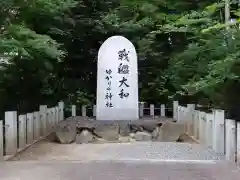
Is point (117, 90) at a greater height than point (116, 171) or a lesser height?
greater

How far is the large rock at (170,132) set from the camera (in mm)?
14062

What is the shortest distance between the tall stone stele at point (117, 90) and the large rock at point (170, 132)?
8.44 feet

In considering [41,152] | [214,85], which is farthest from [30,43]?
[214,85]

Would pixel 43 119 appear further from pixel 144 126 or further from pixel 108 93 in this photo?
pixel 144 126

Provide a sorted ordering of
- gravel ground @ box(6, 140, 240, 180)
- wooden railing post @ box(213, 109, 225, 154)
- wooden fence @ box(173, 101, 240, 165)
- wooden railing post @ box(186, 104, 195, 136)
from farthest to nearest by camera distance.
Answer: wooden railing post @ box(186, 104, 195, 136) → wooden railing post @ box(213, 109, 225, 154) → wooden fence @ box(173, 101, 240, 165) → gravel ground @ box(6, 140, 240, 180)

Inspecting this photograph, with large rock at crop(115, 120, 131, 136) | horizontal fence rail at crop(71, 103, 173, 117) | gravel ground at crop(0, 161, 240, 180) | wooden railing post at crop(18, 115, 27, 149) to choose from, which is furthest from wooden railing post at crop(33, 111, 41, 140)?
horizontal fence rail at crop(71, 103, 173, 117)

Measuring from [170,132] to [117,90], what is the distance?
3.35m

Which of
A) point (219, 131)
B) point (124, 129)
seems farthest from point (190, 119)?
point (219, 131)

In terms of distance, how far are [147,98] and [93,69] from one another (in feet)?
10.4

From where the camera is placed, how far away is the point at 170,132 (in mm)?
14141

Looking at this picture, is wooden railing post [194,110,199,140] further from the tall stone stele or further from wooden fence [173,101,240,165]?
the tall stone stele

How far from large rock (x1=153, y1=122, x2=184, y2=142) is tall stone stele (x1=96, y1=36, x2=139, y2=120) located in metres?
2.57

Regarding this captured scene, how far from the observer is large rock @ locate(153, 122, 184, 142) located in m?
14.1

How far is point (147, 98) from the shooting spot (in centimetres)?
2261
